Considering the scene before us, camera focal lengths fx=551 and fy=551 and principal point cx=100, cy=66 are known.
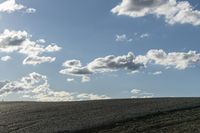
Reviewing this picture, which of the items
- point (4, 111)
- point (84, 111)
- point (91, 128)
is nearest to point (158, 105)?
point (84, 111)

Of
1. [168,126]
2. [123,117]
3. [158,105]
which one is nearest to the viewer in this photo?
[168,126]

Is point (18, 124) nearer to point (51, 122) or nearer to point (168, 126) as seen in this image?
point (51, 122)

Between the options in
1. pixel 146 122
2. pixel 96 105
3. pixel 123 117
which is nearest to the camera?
pixel 146 122

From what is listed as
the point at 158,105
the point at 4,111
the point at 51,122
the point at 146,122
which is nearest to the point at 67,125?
the point at 51,122

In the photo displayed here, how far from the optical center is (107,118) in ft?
163

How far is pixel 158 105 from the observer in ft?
189

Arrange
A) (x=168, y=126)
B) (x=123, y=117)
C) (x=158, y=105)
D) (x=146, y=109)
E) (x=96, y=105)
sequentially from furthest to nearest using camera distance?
(x=96, y=105)
(x=158, y=105)
(x=146, y=109)
(x=123, y=117)
(x=168, y=126)

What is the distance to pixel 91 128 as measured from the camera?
1753 inches

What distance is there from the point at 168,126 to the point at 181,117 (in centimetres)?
450

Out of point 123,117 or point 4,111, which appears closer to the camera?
point 123,117

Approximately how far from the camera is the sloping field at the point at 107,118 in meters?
43.7

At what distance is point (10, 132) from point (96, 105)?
1873 cm

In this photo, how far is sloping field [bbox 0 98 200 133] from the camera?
4371 centimetres

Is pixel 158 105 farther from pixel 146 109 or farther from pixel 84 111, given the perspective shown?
pixel 84 111
